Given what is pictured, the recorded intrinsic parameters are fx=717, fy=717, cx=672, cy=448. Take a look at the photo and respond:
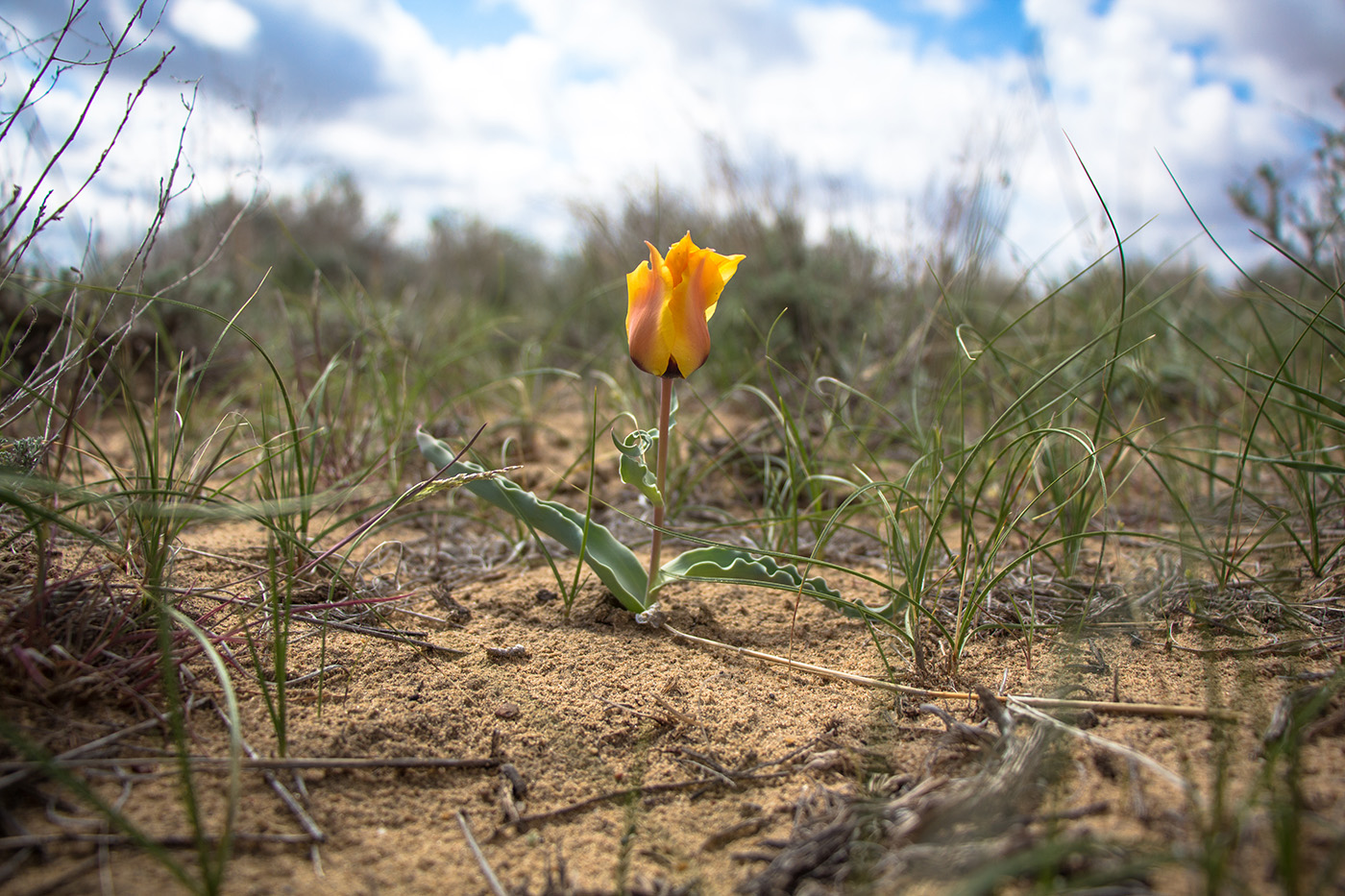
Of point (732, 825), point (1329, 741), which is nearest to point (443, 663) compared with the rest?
point (732, 825)

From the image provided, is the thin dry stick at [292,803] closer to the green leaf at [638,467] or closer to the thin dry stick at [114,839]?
the thin dry stick at [114,839]

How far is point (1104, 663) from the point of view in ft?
4.04

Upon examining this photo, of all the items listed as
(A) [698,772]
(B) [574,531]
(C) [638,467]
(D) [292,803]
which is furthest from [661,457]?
(D) [292,803]

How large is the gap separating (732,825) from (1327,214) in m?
3.05

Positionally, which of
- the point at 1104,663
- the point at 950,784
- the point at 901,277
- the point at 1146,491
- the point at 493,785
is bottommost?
the point at 493,785

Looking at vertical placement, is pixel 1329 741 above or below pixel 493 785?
above

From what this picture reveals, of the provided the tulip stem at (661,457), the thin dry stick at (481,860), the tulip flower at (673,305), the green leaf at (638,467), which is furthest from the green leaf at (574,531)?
the thin dry stick at (481,860)

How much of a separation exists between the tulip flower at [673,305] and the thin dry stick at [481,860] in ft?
2.30

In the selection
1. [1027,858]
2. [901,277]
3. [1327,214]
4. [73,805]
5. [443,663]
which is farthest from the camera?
[901,277]

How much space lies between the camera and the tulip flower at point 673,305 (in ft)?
4.09

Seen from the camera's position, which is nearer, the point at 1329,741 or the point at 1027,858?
the point at 1027,858

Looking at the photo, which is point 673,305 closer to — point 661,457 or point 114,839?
point 661,457

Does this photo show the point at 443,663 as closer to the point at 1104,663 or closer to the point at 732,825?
the point at 732,825

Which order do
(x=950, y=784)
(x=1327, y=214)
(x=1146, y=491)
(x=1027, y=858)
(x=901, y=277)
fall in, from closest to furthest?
(x=1027, y=858), (x=950, y=784), (x=1146, y=491), (x=1327, y=214), (x=901, y=277)
